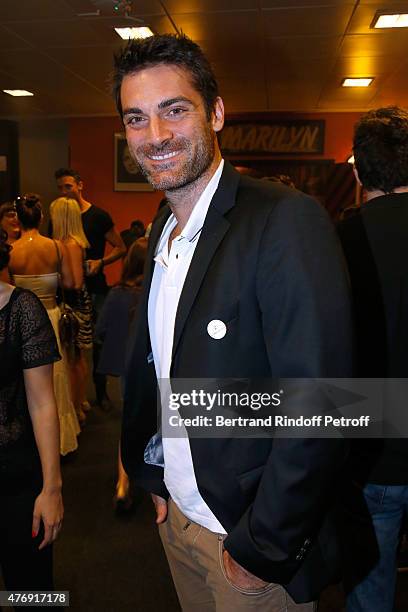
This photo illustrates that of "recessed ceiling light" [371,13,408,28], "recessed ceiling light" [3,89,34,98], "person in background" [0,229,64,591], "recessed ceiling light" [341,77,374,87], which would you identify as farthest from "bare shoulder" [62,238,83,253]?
"recessed ceiling light" [3,89,34,98]

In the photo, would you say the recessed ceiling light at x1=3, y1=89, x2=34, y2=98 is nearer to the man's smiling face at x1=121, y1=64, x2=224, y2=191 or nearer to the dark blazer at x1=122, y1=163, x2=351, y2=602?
the man's smiling face at x1=121, y1=64, x2=224, y2=191

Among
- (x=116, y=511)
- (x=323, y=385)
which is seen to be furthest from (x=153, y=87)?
(x=116, y=511)

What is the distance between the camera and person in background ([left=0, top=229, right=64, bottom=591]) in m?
1.48

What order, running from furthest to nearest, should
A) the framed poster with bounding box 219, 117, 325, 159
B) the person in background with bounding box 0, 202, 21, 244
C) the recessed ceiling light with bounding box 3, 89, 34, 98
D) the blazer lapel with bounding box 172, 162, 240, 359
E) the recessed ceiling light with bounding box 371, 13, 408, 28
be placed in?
the framed poster with bounding box 219, 117, 325, 159, the recessed ceiling light with bounding box 3, 89, 34, 98, the recessed ceiling light with bounding box 371, 13, 408, 28, the person in background with bounding box 0, 202, 21, 244, the blazer lapel with bounding box 172, 162, 240, 359

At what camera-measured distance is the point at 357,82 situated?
6.20 m

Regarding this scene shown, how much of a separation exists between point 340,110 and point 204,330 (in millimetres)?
7691

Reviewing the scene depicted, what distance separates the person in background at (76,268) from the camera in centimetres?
360

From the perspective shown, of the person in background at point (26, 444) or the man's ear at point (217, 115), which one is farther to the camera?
the person in background at point (26, 444)

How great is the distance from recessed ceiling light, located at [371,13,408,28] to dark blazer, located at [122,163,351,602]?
13.1 ft

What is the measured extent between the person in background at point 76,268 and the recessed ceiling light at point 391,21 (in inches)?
114

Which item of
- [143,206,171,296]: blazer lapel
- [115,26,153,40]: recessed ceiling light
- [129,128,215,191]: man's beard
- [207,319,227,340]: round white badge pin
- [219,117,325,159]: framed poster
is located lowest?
[207,319,227,340]: round white badge pin

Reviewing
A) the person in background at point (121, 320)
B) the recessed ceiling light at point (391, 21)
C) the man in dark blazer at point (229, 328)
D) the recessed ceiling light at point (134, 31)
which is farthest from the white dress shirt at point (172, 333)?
the recessed ceiling light at point (134, 31)

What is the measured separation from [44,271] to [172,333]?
244cm

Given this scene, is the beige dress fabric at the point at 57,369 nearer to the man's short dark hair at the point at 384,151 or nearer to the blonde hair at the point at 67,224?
the blonde hair at the point at 67,224
